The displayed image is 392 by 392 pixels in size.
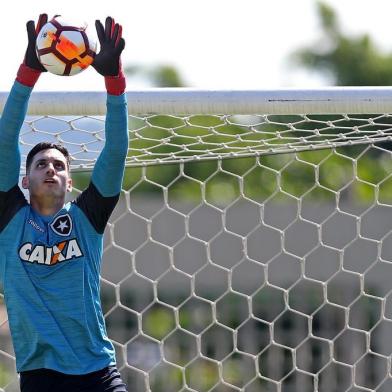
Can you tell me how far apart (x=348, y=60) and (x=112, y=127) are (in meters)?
20.7

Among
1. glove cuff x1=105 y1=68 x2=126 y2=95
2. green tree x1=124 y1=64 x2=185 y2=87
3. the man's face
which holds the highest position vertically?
glove cuff x1=105 y1=68 x2=126 y2=95

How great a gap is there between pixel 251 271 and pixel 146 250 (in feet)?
4.99

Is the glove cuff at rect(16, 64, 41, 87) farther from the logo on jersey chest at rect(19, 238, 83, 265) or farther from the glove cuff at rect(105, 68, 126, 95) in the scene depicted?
the logo on jersey chest at rect(19, 238, 83, 265)

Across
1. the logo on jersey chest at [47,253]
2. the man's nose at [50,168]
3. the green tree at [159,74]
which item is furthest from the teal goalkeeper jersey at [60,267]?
the green tree at [159,74]

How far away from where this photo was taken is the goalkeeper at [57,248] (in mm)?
3570

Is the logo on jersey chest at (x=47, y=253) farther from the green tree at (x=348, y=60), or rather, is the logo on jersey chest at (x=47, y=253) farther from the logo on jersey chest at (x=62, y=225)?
the green tree at (x=348, y=60)

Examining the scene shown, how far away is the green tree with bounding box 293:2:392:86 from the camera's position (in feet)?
78.0

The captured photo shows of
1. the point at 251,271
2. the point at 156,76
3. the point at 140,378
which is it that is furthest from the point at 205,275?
the point at 156,76

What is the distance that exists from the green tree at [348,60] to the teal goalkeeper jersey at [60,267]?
20.2m

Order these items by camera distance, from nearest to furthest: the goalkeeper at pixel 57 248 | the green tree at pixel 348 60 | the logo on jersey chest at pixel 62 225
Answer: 1. the goalkeeper at pixel 57 248
2. the logo on jersey chest at pixel 62 225
3. the green tree at pixel 348 60

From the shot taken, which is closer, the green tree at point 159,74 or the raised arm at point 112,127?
the raised arm at point 112,127

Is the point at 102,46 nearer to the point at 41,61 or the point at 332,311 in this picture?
the point at 41,61

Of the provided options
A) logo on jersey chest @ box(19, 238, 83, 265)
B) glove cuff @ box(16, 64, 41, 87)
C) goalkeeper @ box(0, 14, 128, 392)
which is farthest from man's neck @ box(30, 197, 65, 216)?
glove cuff @ box(16, 64, 41, 87)

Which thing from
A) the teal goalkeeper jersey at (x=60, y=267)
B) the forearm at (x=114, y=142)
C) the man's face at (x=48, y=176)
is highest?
the forearm at (x=114, y=142)
